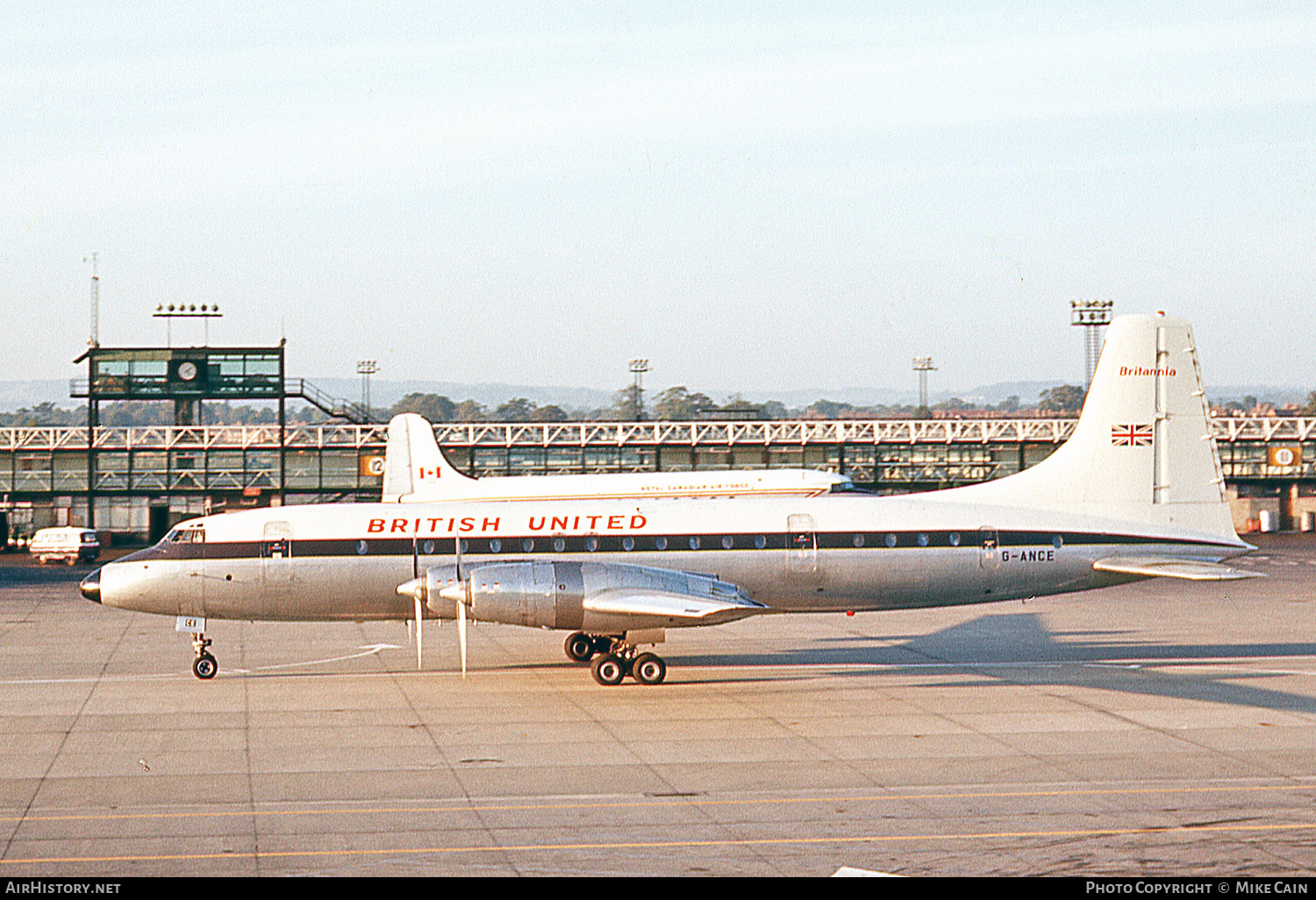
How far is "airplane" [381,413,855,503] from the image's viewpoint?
35.9 m

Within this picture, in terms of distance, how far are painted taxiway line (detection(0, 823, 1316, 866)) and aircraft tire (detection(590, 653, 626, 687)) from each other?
11.1 meters

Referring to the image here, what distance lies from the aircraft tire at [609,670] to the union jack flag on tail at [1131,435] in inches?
471

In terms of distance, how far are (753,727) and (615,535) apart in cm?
646

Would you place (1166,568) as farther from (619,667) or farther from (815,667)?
(619,667)

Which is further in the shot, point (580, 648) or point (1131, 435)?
point (580, 648)

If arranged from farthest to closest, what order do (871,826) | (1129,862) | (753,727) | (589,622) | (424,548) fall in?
1. (424,548)
2. (589,622)
3. (753,727)
4. (871,826)
5. (1129,862)

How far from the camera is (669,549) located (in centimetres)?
2711

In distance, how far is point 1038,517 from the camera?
91.9 feet

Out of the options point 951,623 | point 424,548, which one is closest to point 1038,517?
point 951,623

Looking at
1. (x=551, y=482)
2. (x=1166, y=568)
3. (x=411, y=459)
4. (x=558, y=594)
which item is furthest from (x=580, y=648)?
(x=411, y=459)

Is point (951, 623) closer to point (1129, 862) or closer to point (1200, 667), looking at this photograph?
point (1200, 667)

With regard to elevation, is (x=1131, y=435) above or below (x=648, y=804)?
above

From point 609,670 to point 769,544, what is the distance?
14.2ft

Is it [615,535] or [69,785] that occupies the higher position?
[615,535]
